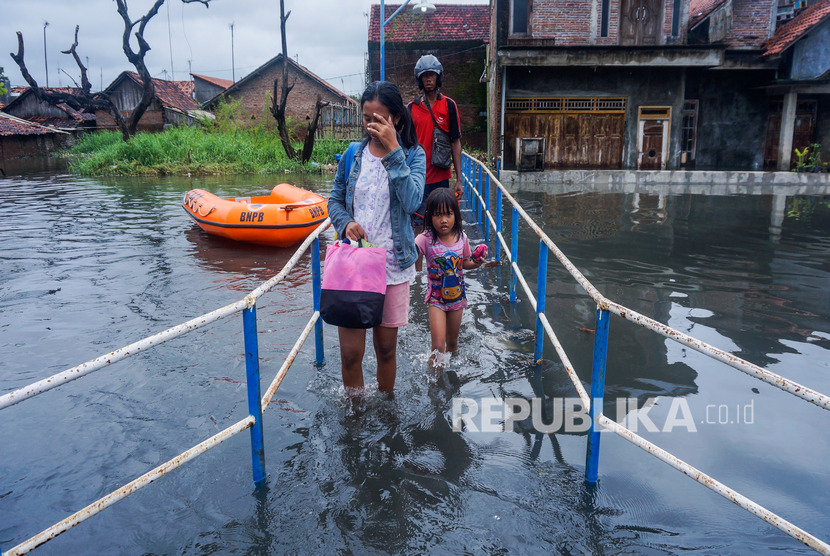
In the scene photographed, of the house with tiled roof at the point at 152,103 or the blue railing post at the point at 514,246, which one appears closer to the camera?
the blue railing post at the point at 514,246

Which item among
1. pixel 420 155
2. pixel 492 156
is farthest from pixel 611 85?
pixel 420 155

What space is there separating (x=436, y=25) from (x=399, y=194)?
23.9 meters

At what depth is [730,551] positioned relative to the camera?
231cm

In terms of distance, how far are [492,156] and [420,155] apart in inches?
648

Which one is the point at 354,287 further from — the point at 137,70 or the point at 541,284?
the point at 137,70

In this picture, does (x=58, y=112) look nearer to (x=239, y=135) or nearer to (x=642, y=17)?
(x=239, y=135)

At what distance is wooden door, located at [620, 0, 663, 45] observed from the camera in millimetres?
17531

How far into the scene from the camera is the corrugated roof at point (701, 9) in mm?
18891

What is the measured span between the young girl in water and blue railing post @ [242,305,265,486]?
1.47 meters

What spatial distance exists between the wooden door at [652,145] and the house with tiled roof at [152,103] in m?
23.1

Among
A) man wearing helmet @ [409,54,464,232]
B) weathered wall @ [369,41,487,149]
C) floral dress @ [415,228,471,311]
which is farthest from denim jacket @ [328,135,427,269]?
weathered wall @ [369,41,487,149]
